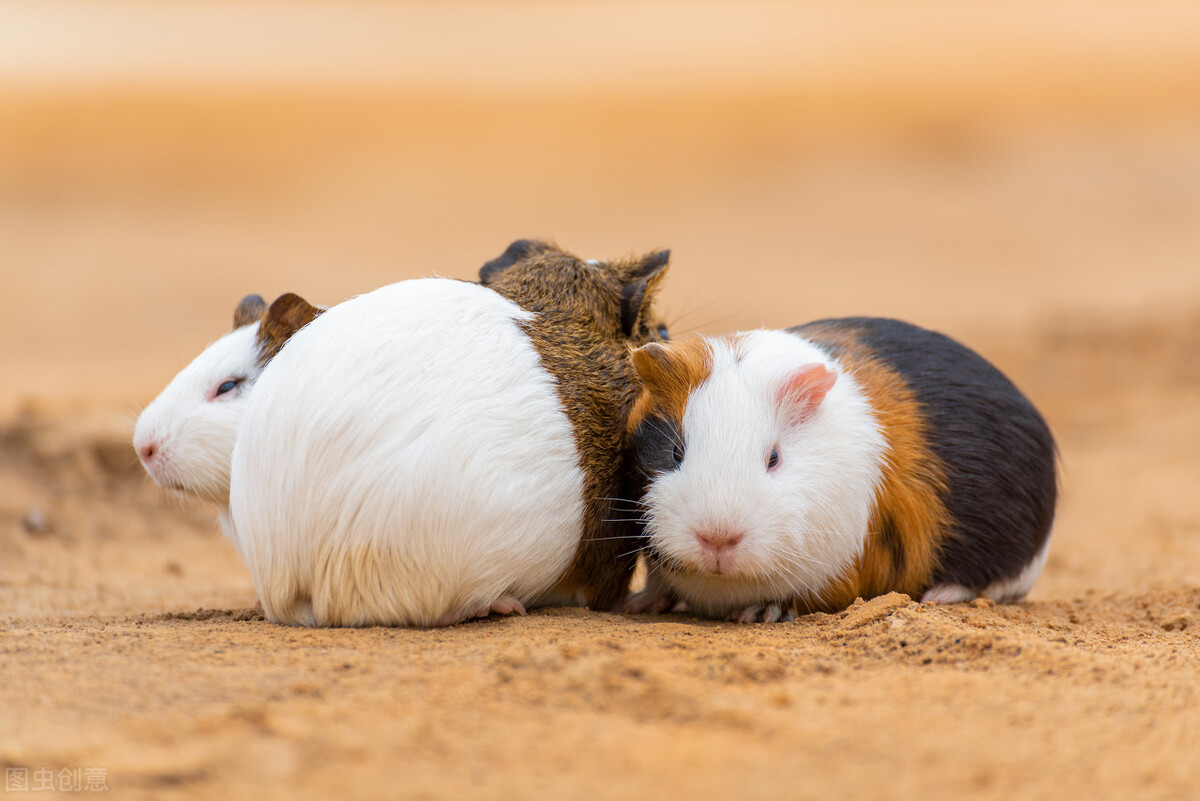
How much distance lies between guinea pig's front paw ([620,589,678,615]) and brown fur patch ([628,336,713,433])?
778mm

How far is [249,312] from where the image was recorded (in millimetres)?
4961

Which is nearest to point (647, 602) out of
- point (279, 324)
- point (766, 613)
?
point (766, 613)

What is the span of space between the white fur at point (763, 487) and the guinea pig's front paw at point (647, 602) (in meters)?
0.18

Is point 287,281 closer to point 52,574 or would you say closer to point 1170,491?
point 52,574

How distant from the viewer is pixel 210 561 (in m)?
7.32

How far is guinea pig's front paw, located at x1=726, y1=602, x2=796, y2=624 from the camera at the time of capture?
431 centimetres

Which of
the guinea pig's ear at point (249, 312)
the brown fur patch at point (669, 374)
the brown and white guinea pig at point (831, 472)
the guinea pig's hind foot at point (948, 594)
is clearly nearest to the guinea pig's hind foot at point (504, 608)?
the brown and white guinea pig at point (831, 472)

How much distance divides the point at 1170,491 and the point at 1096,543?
164cm

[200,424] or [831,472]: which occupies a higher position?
[200,424]

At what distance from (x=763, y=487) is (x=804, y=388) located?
0.45 m

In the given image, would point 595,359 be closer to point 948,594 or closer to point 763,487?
point 763,487

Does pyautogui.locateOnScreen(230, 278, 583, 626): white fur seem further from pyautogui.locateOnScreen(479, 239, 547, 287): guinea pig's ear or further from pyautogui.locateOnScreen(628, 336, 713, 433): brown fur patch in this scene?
pyautogui.locateOnScreen(479, 239, 547, 287): guinea pig's ear

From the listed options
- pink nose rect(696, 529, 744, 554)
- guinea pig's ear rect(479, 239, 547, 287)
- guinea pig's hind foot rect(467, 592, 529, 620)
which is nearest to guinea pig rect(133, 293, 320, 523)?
guinea pig's ear rect(479, 239, 547, 287)

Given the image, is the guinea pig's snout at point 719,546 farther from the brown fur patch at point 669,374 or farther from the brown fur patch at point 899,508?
the brown fur patch at point 899,508
